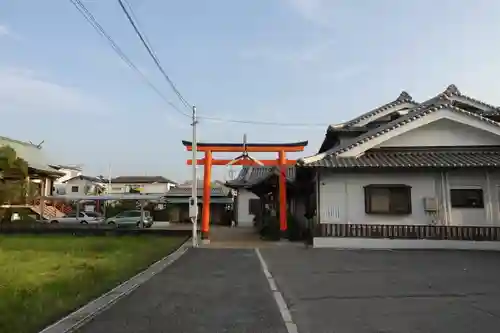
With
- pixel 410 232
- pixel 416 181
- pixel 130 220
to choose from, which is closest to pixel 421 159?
pixel 416 181

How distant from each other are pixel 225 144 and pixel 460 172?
32.2 ft

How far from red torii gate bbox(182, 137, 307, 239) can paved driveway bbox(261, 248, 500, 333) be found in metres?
6.35

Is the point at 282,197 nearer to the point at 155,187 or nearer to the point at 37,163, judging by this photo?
the point at 37,163

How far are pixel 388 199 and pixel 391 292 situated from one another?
376 inches

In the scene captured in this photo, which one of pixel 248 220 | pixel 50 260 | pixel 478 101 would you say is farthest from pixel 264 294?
pixel 248 220

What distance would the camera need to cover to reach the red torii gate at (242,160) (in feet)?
61.9

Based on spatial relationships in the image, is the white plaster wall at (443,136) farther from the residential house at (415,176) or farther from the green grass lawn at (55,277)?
the green grass lawn at (55,277)

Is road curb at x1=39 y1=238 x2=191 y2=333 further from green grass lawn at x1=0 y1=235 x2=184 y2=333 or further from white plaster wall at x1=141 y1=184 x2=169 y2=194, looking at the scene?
white plaster wall at x1=141 y1=184 x2=169 y2=194

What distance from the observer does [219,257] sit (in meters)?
12.8

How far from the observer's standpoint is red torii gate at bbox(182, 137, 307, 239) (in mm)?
18875

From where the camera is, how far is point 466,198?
15.8 m

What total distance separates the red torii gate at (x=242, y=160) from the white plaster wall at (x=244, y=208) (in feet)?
52.3

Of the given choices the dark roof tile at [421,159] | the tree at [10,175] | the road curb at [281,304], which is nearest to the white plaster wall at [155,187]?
the tree at [10,175]

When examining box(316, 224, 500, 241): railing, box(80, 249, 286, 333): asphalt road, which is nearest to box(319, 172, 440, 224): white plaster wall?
box(316, 224, 500, 241): railing
